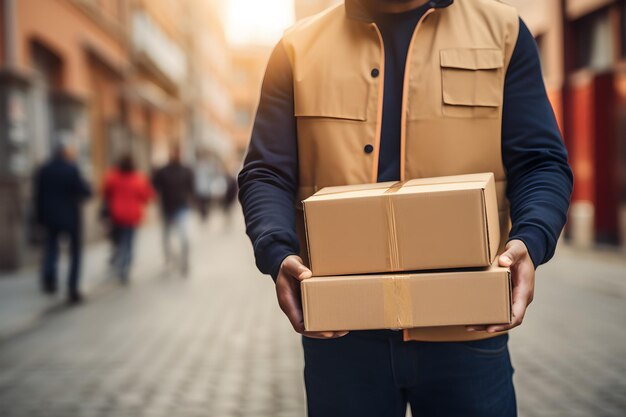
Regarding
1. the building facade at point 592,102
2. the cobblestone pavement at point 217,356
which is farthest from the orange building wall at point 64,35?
Answer: the building facade at point 592,102

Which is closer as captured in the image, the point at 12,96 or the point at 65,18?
the point at 12,96

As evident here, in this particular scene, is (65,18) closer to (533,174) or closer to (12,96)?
(12,96)

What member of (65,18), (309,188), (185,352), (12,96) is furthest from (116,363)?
(65,18)

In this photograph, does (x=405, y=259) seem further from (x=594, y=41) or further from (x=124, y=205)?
(x=594, y=41)

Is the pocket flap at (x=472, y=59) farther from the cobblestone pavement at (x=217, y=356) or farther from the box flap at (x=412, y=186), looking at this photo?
the cobblestone pavement at (x=217, y=356)

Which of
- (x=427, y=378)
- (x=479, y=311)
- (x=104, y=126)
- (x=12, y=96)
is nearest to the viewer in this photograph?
(x=479, y=311)

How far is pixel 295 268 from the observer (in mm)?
1658

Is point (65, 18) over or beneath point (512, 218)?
over

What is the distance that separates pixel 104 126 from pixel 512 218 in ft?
59.3

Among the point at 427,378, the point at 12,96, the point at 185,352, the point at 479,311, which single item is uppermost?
the point at 12,96

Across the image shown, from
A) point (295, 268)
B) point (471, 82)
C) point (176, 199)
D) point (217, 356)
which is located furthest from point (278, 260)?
point (176, 199)

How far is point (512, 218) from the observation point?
70.3 inches

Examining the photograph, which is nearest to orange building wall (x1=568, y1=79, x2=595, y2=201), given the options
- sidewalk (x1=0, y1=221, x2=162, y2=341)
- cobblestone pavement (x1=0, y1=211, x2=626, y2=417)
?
cobblestone pavement (x1=0, y1=211, x2=626, y2=417)

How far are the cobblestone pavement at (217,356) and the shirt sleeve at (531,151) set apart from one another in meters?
2.80
